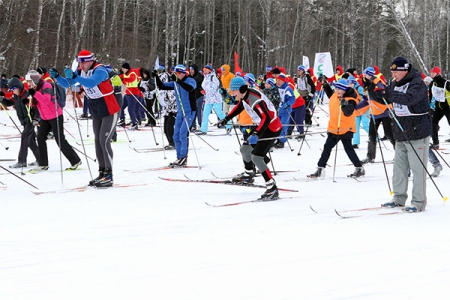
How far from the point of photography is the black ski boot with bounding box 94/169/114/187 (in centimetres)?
788

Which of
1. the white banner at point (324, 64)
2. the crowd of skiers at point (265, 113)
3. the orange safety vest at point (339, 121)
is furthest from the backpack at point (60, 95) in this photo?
the white banner at point (324, 64)

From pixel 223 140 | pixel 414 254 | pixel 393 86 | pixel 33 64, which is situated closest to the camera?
pixel 414 254

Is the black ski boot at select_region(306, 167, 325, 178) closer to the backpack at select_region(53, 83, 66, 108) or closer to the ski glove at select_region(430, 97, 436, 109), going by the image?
the backpack at select_region(53, 83, 66, 108)

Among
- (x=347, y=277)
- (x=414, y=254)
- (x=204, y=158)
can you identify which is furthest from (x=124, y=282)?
(x=204, y=158)

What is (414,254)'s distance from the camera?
15.0ft

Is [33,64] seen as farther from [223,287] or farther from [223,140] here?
[223,287]

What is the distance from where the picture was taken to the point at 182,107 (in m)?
10.1

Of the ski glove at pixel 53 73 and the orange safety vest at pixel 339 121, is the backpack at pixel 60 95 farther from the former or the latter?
the orange safety vest at pixel 339 121

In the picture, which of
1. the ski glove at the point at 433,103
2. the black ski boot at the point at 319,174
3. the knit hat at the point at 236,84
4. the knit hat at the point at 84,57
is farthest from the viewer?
the ski glove at the point at 433,103

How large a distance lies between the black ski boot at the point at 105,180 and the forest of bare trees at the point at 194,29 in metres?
17.3

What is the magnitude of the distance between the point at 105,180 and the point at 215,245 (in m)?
3.46

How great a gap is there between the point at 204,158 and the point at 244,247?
661 cm

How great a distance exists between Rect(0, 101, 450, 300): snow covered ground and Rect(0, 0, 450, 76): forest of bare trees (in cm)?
1820

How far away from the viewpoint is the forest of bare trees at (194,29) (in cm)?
2761
